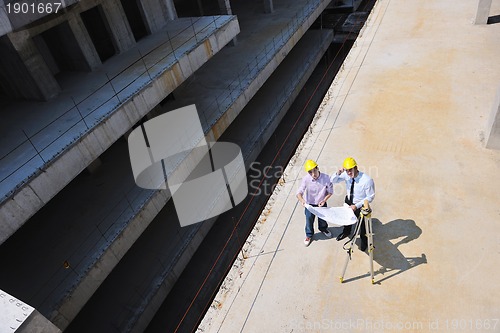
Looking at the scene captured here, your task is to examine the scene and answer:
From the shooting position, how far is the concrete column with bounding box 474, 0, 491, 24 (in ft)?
38.8

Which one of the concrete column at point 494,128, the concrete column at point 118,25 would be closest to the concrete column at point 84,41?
the concrete column at point 118,25

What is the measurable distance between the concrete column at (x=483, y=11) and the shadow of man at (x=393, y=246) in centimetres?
994

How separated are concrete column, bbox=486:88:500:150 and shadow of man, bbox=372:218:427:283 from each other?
2.76 meters

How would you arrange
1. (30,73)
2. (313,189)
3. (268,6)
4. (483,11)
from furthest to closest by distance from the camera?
(268,6) → (483,11) → (30,73) → (313,189)

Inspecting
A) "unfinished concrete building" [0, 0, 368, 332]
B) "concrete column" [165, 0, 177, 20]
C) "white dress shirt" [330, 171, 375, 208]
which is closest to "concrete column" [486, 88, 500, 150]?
"white dress shirt" [330, 171, 375, 208]

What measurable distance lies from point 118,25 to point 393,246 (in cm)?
979

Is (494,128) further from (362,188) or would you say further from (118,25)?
(118,25)

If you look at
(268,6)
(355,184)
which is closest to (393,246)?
(355,184)

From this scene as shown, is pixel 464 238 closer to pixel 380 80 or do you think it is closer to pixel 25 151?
pixel 380 80

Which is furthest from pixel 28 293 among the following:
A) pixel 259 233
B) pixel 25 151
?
pixel 259 233

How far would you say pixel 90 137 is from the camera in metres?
7.23

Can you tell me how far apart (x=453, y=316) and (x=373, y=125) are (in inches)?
198

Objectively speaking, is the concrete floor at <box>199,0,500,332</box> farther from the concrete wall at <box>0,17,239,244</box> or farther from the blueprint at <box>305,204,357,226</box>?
the concrete wall at <box>0,17,239,244</box>

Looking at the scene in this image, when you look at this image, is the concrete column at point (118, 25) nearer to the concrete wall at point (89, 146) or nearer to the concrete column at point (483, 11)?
the concrete wall at point (89, 146)
